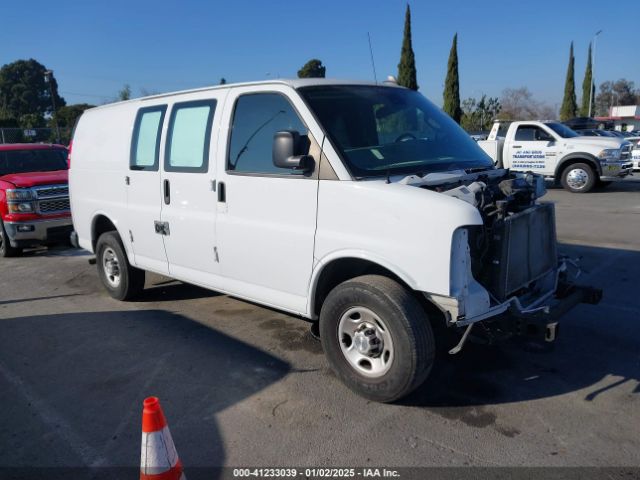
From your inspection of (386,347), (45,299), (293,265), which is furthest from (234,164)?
(45,299)

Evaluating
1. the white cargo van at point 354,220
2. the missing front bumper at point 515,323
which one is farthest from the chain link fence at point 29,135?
the missing front bumper at point 515,323

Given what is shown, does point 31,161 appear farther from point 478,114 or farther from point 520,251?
point 478,114

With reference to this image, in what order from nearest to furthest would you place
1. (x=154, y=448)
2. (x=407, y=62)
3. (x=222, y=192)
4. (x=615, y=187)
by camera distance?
(x=154, y=448)
(x=222, y=192)
(x=615, y=187)
(x=407, y=62)

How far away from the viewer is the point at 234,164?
4.43 meters

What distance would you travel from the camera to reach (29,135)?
25.8 meters

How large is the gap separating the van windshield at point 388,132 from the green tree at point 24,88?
75626 mm

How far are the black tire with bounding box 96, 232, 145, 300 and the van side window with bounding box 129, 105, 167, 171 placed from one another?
3.47 ft

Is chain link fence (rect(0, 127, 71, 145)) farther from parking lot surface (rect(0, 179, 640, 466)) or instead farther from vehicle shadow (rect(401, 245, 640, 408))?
vehicle shadow (rect(401, 245, 640, 408))

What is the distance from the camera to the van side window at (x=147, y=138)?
207 inches

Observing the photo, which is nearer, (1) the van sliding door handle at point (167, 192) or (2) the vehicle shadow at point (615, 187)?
(1) the van sliding door handle at point (167, 192)

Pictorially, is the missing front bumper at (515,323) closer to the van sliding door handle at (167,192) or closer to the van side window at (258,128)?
the van side window at (258,128)

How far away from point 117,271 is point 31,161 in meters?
5.35

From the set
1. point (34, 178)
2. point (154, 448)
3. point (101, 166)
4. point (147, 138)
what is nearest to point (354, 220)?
point (154, 448)

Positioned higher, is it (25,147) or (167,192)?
(25,147)
